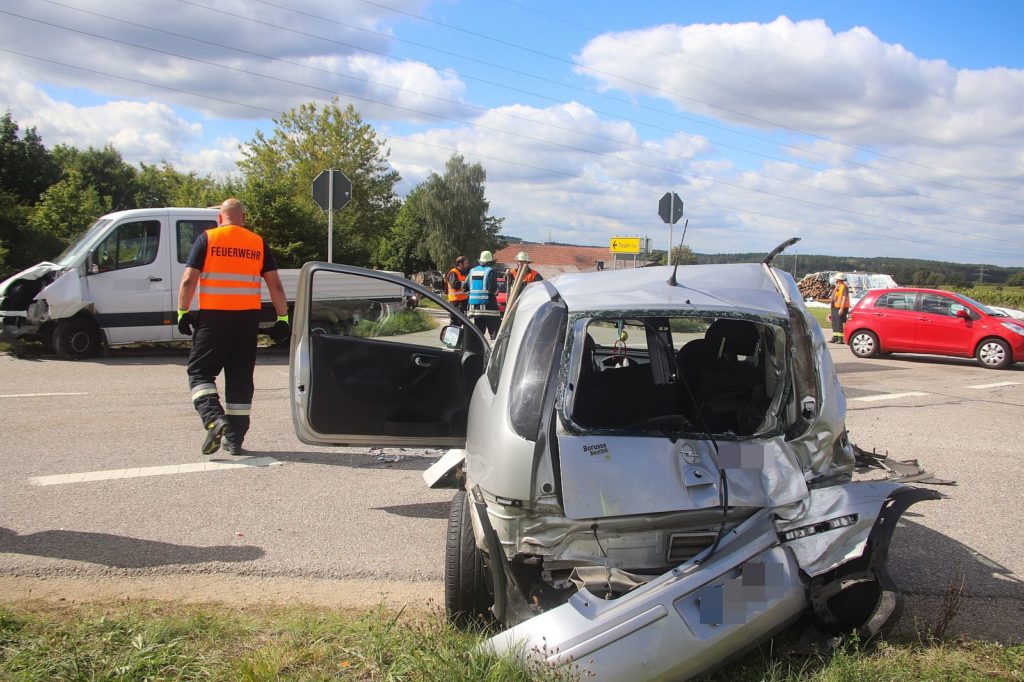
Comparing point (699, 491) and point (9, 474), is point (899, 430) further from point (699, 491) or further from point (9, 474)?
point (9, 474)

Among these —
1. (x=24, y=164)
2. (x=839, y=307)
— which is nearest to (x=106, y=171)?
(x=24, y=164)

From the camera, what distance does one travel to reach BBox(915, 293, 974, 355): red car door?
1480cm

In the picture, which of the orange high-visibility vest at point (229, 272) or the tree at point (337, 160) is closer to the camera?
the orange high-visibility vest at point (229, 272)

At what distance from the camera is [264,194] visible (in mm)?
19297

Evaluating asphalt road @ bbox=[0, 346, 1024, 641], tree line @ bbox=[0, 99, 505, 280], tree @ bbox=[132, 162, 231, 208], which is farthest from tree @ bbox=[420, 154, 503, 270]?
asphalt road @ bbox=[0, 346, 1024, 641]

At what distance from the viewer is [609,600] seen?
268 cm

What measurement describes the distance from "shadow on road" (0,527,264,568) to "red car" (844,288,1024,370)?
47.4 feet

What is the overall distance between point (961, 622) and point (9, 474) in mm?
6042

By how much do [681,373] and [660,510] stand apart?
5.12 feet

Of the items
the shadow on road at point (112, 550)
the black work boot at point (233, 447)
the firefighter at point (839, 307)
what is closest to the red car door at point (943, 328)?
the firefighter at point (839, 307)

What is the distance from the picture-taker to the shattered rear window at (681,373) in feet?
12.8

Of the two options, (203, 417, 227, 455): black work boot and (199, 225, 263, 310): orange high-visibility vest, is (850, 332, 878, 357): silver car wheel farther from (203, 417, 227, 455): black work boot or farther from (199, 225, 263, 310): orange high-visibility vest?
(203, 417, 227, 455): black work boot

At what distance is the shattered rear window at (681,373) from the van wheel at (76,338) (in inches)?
363

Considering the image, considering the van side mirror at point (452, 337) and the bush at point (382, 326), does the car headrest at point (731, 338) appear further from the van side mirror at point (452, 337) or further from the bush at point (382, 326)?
the bush at point (382, 326)
